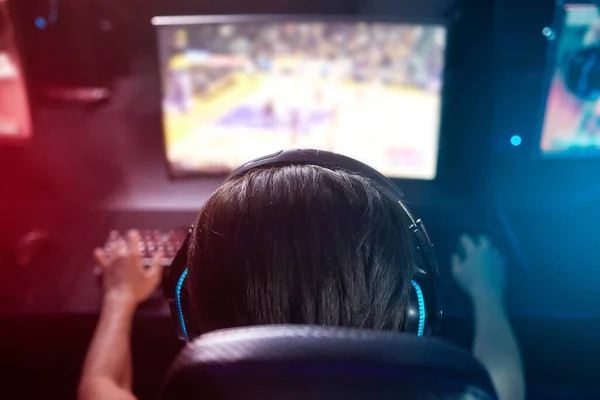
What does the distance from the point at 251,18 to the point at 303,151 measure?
2.36 feet

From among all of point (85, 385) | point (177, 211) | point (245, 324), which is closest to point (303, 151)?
point (245, 324)

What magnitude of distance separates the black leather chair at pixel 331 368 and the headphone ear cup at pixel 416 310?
0.66ft

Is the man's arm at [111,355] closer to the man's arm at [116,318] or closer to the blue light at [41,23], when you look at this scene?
the man's arm at [116,318]

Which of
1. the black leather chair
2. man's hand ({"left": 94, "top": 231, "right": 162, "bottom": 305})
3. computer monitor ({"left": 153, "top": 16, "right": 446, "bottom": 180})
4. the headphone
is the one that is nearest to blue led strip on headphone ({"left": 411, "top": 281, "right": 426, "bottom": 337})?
the headphone

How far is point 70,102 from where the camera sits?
1.37 m

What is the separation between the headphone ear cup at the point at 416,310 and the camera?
0.55 metres

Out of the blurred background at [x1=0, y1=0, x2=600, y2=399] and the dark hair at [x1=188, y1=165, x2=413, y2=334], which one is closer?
the dark hair at [x1=188, y1=165, x2=413, y2=334]

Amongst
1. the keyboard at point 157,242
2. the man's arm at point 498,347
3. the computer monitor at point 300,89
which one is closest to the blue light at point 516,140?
the computer monitor at point 300,89

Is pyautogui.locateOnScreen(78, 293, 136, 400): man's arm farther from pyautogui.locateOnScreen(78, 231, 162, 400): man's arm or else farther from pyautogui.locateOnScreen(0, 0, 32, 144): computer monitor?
pyautogui.locateOnScreen(0, 0, 32, 144): computer monitor

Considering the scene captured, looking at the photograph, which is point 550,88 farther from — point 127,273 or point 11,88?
point 11,88

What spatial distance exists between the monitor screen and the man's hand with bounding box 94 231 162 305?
2.93 ft

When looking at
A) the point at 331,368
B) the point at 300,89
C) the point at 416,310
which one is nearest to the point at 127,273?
the point at 300,89

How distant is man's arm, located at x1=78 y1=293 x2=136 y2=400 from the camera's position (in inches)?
35.4

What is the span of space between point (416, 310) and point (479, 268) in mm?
590
